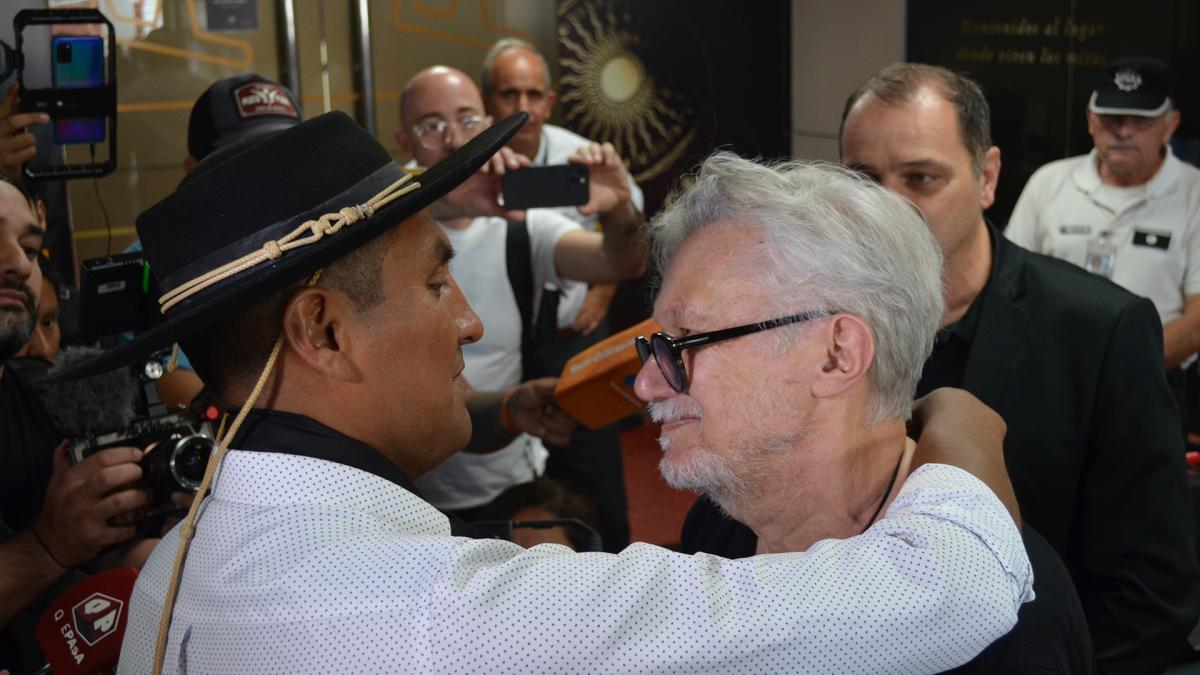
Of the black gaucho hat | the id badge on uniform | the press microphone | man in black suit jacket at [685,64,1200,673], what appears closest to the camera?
the black gaucho hat

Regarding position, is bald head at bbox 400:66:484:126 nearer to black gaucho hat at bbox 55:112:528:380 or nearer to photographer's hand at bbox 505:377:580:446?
photographer's hand at bbox 505:377:580:446

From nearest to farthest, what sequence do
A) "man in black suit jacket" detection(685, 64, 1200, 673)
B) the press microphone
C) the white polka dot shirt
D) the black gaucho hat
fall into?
the white polka dot shirt
the black gaucho hat
the press microphone
"man in black suit jacket" detection(685, 64, 1200, 673)

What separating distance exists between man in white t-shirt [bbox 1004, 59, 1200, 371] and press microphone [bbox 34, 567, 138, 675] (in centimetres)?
345

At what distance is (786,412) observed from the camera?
1.50m

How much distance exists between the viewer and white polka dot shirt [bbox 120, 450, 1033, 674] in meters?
1.10

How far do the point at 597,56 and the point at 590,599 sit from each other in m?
4.75

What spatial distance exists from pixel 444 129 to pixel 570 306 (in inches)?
29.5

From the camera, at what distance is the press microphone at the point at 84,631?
5.49 feet

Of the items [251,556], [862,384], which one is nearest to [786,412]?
[862,384]

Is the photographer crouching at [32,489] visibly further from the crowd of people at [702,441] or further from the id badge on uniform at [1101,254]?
the id badge on uniform at [1101,254]

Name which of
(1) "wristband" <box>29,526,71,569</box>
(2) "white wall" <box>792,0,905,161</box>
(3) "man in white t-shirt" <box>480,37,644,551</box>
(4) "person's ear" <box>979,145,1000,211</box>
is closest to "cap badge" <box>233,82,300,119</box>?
(3) "man in white t-shirt" <box>480,37,644,551</box>

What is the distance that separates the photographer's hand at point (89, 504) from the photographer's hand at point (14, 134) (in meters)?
1.21

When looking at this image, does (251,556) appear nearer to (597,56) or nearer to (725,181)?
(725,181)

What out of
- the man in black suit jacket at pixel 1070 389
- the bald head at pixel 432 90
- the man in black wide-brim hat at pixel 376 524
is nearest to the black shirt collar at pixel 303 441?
the man in black wide-brim hat at pixel 376 524
